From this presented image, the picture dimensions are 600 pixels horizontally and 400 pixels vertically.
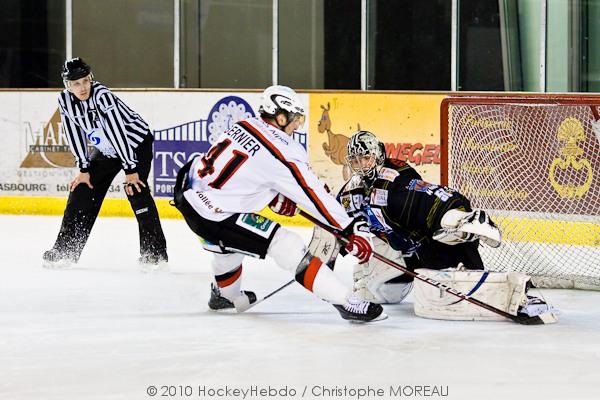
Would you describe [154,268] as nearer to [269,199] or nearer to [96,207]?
[96,207]

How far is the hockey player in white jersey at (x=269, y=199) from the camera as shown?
4.26 metres

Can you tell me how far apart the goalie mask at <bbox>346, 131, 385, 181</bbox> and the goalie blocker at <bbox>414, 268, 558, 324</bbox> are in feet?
1.42

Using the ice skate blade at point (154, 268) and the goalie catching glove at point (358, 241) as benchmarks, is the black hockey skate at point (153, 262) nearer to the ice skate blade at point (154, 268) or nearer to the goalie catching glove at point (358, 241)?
the ice skate blade at point (154, 268)

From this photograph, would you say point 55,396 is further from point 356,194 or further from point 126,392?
point 356,194

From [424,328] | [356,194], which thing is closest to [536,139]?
[356,194]

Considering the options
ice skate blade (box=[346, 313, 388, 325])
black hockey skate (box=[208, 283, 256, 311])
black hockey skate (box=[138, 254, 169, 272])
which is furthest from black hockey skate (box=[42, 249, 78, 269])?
ice skate blade (box=[346, 313, 388, 325])

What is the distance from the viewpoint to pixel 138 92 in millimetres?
8617

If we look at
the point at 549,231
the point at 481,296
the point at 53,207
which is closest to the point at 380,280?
the point at 481,296

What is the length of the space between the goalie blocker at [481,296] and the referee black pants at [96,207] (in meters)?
1.92

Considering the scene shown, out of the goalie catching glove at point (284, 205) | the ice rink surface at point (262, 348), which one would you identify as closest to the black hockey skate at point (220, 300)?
the ice rink surface at point (262, 348)

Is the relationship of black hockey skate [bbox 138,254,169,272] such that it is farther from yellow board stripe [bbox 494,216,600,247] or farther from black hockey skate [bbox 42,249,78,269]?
yellow board stripe [bbox 494,216,600,247]

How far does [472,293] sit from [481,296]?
1.2 inches

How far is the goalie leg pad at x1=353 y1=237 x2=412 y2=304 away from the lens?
4.81 meters

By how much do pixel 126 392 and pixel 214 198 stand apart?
3.95ft
